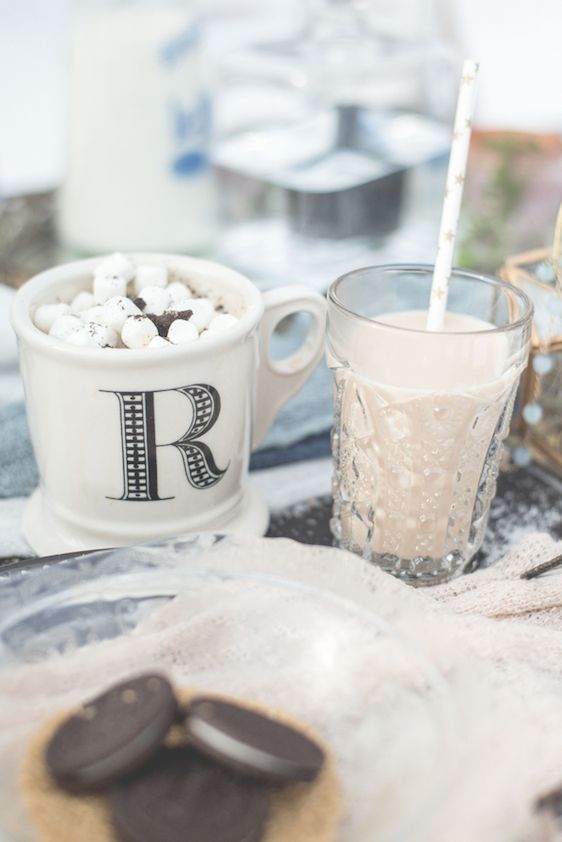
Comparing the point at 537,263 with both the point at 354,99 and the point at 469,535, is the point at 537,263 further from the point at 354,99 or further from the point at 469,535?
the point at 354,99

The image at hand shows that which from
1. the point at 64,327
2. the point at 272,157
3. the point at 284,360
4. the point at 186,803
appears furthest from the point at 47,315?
the point at 272,157

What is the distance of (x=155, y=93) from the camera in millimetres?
683

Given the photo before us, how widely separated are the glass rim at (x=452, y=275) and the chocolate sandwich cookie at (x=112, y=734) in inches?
6.8

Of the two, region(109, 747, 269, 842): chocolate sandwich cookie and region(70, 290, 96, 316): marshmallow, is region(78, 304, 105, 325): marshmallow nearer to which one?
region(70, 290, 96, 316): marshmallow

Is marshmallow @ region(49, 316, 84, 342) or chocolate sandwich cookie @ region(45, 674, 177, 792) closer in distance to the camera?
chocolate sandwich cookie @ region(45, 674, 177, 792)

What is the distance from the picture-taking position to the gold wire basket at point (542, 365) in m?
0.48

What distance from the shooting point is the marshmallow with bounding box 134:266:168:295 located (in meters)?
0.47

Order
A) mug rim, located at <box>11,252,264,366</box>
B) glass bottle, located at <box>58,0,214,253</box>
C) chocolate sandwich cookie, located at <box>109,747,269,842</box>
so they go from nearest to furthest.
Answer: chocolate sandwich cookie, located at <box>109,747,269,842</box>, mug rim, located at <box>11,252,264,366</box>, glass bottle, located at <box>58,0,214,253</box>

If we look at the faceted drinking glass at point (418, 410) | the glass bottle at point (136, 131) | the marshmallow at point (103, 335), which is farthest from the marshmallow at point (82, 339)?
the glass bottle at point (136, 131)

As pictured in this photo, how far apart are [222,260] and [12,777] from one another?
508mm

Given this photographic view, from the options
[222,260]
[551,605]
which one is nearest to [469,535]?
[551,605]

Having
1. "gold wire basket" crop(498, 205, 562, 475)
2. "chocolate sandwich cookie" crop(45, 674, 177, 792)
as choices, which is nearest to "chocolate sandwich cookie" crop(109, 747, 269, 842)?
"chocolate sandwich cookie" crop(45, 674, 177, 792)

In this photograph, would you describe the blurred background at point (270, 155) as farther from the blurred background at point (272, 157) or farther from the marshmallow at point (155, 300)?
the marshmallow at point (155, 300)

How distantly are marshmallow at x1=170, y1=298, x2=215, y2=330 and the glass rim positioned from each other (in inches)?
2.1
